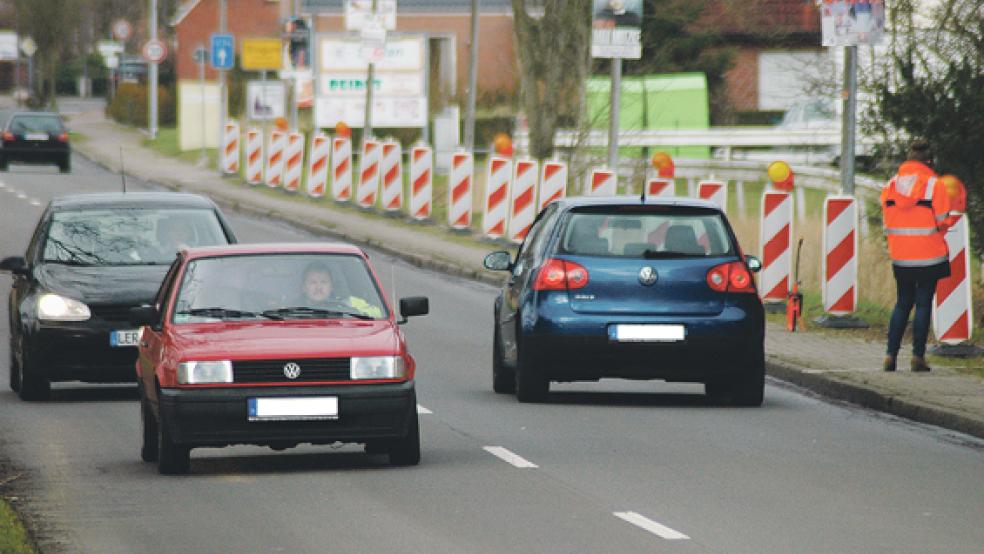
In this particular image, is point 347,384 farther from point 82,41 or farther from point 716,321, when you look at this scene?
point 82,41

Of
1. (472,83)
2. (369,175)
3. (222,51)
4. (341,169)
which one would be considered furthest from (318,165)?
(222,51)

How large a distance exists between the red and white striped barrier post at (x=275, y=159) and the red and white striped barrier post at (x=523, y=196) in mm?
16774

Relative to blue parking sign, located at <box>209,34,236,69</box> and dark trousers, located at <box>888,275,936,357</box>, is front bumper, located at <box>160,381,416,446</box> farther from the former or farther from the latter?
blue parking sign, located at <box>209,34,236,69</box>

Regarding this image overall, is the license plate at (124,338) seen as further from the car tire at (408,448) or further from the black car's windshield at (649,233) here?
the car tire at (408,448)

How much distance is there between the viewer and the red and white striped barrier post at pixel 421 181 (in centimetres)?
3741

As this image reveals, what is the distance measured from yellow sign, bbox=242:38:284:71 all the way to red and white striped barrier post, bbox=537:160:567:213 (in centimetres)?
2294

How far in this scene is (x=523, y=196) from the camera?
1251 inches

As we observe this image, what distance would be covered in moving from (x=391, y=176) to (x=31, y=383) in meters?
23.1

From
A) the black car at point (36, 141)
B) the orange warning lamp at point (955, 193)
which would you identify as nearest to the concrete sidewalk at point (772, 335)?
the orange warning lamp at point (955, 193)

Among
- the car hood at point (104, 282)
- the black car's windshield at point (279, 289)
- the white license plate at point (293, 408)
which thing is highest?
the black car's windshield at point (279, 289)

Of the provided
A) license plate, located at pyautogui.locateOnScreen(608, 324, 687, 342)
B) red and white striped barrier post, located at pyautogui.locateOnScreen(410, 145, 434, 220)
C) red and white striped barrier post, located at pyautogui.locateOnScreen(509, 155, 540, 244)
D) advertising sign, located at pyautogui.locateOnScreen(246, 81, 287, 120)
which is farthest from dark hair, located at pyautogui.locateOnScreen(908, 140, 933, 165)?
advertising sign, located at pyautogui.locateOnScreen(246, 81, 287, 120)

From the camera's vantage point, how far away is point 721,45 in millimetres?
62906

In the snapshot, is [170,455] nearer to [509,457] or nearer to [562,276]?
[509,457]

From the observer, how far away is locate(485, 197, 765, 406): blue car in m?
15.7
